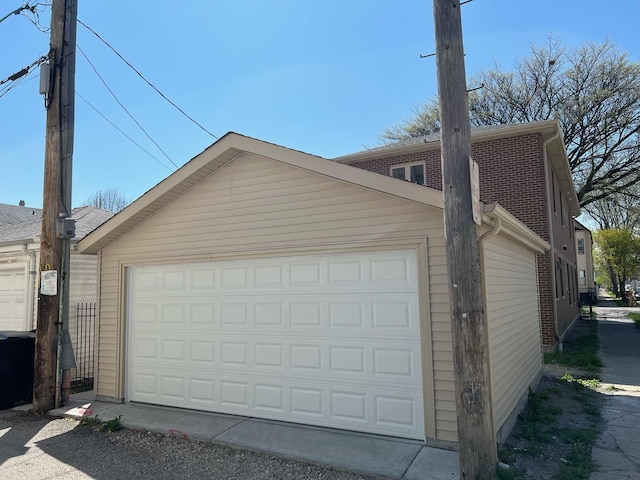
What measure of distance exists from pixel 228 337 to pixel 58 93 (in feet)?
16.1

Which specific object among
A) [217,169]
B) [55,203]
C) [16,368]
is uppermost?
[217,169]

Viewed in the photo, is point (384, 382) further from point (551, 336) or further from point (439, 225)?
point (551, 336)

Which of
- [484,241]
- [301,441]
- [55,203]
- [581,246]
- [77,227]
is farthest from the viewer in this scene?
[581,246]

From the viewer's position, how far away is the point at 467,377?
3975mm

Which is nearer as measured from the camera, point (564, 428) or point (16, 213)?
point (564, 428)

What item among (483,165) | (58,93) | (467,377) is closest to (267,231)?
(467,377)

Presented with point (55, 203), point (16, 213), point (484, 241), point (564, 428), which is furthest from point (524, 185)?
point (16, 213)

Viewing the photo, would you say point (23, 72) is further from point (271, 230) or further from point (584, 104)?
point (584, 104)

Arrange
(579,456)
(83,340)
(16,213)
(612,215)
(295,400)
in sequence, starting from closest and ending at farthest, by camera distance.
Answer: (579,456), (295,400), (83,340), (16,213), (612,215)

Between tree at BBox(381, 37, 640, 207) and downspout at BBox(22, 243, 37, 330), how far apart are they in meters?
21.3

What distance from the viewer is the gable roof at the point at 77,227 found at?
10611 mm

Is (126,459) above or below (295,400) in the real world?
below

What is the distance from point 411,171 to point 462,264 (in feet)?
35.8

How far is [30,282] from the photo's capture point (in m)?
10.5
